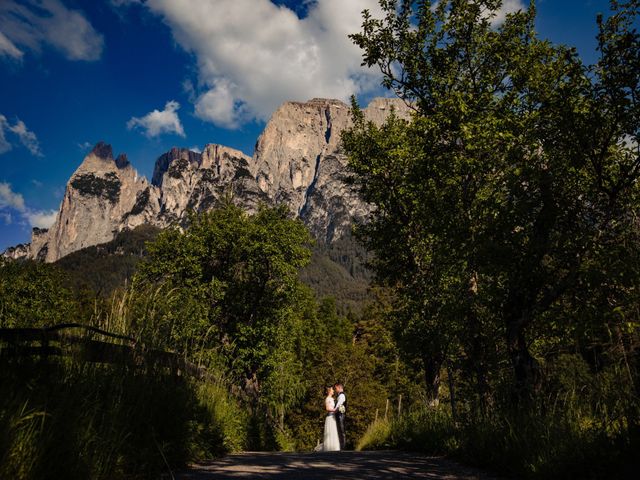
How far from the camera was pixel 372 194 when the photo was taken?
16047mm

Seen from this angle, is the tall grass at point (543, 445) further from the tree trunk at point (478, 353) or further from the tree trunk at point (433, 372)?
the tree trunk at point (433, 372)

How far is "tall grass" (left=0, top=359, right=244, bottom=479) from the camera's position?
3031mm

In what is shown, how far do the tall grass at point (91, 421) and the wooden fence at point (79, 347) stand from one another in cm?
10

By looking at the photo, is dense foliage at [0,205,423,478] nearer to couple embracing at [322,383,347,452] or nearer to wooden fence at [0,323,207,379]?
wooden fence at [0,323,207,379]

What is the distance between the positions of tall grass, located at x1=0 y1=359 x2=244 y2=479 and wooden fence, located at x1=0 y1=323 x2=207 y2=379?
10 centimetres

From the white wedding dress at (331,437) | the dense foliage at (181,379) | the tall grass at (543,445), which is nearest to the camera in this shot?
the dense foliage at (181,379)

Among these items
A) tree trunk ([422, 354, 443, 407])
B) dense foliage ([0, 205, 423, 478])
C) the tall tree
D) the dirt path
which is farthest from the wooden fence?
tree trunk ([422, 354, 443, 407])

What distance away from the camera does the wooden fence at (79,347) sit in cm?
387

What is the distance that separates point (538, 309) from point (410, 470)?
2776mm

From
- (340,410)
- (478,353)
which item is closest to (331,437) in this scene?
(340,410)

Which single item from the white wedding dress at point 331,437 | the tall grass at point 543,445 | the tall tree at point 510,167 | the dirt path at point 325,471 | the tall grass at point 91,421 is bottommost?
the white wedding dress at point 331,437

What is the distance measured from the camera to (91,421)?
3701 mm

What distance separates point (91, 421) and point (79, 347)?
109cm

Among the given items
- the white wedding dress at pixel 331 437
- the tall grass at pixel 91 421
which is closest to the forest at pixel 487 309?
the tall grass at pixel 91 421
